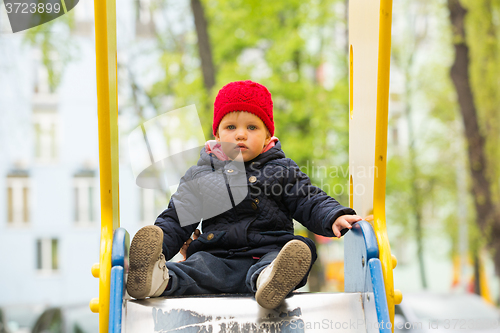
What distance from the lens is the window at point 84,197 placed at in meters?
12.1

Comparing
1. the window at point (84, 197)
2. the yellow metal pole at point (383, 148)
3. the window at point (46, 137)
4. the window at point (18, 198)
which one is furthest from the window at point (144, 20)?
the yellow metal pole at point (383, 148)

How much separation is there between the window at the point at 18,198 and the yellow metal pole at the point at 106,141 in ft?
39.7

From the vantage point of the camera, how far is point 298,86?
681 centimetres

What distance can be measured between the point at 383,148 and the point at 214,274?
0.67 metres

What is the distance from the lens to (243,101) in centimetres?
191

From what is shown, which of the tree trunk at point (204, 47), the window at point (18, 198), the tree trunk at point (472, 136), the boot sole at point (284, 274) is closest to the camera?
the boot sole at point (284, 274)

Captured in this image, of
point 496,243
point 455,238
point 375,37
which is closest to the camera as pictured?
point 375,37

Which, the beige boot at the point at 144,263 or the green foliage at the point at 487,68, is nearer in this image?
the beige boot at the point at 144,263

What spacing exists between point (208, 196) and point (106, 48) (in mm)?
618

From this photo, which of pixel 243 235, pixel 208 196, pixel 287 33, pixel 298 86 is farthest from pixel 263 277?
pixel 287 33

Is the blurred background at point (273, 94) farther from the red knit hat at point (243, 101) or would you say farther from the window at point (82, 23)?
the red knit hat at point (243, 101)

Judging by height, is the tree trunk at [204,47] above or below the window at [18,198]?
above

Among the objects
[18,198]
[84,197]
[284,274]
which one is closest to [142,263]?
[284,274]

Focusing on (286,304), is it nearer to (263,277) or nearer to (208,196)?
(263,277)
